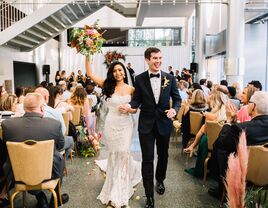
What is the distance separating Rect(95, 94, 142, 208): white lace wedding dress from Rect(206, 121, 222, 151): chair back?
1.05m

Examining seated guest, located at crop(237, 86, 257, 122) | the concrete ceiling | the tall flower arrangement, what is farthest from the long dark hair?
the tall flower arrangement

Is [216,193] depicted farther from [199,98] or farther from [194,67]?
[194,67]

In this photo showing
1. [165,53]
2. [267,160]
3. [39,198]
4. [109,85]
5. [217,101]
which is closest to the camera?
[267,160]

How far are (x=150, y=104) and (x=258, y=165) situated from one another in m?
1.27

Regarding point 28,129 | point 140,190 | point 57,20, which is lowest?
point 140,190

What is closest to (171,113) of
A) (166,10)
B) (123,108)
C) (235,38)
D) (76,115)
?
(123,108)

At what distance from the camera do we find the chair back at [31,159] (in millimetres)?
3088

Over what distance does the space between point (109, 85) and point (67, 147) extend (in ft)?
4.55

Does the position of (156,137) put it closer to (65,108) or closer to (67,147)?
(67,147)

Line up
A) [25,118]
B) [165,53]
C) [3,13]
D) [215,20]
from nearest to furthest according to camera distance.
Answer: [25,118], [3,13], [215,20], [165,53]

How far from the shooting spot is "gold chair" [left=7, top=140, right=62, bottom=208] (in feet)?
10.1

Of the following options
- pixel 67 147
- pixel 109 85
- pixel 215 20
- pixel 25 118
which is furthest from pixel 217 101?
pixel 215 20

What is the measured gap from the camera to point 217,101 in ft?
15.6

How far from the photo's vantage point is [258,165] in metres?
3.12
